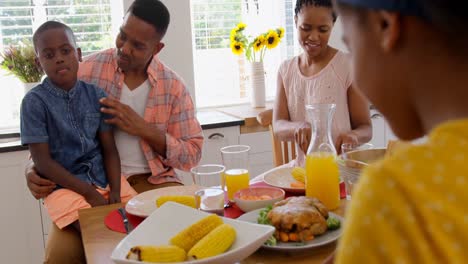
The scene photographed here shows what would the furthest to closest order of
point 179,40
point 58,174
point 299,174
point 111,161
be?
point 179,40 → point 111,161 → point 58,174 → point 299,174

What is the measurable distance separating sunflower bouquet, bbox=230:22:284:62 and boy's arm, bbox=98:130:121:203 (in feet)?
4.99

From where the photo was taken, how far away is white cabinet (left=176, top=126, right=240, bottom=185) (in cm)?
287

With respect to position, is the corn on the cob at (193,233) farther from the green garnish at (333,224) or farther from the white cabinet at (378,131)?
the white cabinet at (378,131)

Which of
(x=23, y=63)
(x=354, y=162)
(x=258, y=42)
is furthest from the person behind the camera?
(x=258, y=42)

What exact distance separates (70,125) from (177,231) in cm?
84

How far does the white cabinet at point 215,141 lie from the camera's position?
2.87 m

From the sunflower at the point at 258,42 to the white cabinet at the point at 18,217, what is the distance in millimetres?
1555

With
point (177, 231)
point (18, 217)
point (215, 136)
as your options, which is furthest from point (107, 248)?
point (215, 136)

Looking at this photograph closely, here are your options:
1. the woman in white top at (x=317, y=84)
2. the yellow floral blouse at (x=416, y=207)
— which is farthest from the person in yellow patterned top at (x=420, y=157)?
the woman in white top at (x=317, y=84)

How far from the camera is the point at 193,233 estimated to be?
1032 mm

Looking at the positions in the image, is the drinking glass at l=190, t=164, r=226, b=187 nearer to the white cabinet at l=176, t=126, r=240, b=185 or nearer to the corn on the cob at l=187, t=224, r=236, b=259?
the corn on the cob at l=187, t=224, r=236, b=259

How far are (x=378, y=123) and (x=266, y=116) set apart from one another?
52.1 inches

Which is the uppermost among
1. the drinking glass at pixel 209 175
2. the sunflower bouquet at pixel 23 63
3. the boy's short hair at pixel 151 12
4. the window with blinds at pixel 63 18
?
the window with blinds at pixel 63 18

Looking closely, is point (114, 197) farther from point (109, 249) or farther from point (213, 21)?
point (213, 21)
